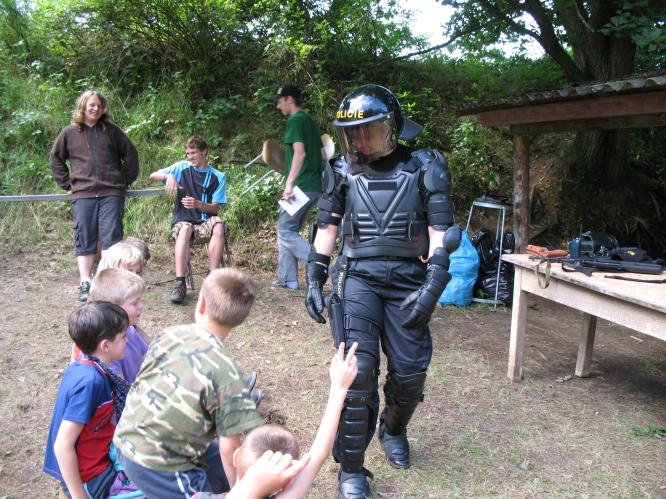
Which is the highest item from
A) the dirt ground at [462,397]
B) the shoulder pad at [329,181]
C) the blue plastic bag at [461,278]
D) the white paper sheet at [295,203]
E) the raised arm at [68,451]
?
the shoulder pad at [329,181]

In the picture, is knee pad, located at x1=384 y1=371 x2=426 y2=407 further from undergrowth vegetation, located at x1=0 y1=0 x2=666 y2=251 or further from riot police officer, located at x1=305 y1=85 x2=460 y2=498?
undergrowth vegetation, located at x1=0 y1=0 x2=666 y2=251

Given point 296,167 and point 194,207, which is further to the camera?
point 296,167

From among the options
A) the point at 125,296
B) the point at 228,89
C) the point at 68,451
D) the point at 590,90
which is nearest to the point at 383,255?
the point at 125,296

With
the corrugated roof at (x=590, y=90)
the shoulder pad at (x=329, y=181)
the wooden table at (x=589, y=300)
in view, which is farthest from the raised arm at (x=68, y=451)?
the corrugated roof at (x=590, y=90)

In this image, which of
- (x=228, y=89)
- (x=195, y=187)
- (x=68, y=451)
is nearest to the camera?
(x=68, y=451)

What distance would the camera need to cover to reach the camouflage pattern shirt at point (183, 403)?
176 centimetres

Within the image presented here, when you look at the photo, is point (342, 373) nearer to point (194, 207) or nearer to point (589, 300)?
point (589, 300)

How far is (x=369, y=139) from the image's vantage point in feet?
9.52

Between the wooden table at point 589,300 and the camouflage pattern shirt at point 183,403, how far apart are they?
245 cm

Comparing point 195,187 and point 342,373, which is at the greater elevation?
point 195,187

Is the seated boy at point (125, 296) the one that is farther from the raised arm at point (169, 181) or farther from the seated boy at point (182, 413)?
the raised arm at point (169, 181)

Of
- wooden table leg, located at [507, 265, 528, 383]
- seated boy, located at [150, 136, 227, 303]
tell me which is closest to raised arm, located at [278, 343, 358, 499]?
wooden table leg, located at [507, 265, 528, 383]

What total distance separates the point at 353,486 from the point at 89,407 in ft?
4.54

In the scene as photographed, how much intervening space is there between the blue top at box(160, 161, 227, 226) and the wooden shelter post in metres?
3.07
